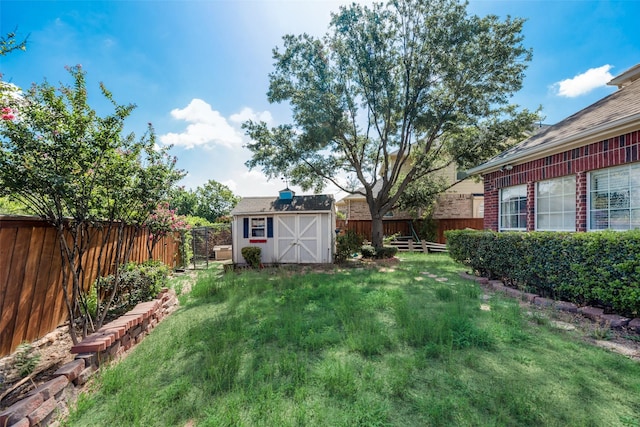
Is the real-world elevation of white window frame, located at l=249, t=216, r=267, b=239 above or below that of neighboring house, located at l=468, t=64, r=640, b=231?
below

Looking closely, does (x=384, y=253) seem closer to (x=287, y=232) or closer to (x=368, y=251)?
(x=368, y=251)

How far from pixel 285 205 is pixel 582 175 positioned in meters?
9.16

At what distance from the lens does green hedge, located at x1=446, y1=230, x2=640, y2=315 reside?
3.73m

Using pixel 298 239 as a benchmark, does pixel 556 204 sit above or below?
above

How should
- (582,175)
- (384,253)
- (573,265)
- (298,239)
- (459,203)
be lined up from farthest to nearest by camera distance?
(459,203), (384,253), (298,239), (582,175), (573,265)

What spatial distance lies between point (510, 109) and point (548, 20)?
3.77 meters

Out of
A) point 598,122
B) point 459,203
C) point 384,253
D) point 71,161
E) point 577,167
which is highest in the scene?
point 598,122

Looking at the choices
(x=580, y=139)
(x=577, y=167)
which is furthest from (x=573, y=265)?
(x=580, y=139)

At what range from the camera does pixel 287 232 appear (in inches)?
431

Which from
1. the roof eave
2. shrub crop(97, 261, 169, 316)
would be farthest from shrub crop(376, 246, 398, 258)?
shrub crop(97, 261, 169, 316)

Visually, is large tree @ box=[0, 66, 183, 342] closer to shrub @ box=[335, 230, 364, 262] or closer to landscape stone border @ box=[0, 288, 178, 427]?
landscape stone border @ box=[0, 288, 178, 427]

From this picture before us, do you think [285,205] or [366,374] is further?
[285,205]

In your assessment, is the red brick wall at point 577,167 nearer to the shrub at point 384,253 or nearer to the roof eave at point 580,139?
the roof eave at point 580,139

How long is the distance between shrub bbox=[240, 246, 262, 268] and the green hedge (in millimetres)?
7647
